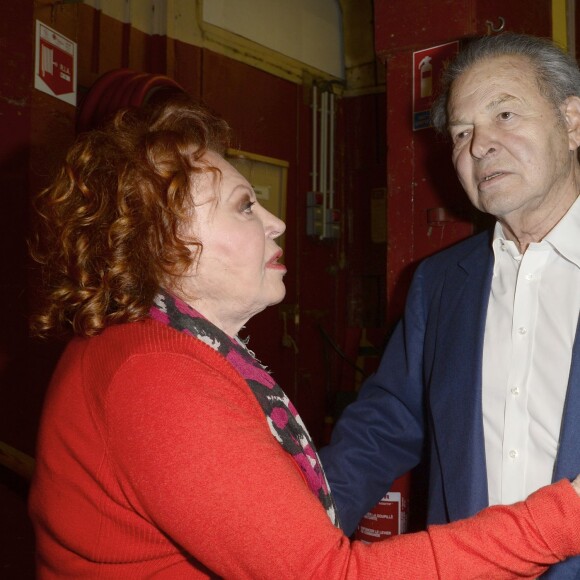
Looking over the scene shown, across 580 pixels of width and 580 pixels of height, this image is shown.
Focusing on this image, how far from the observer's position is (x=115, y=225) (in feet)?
3.99

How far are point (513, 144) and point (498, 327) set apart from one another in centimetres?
49

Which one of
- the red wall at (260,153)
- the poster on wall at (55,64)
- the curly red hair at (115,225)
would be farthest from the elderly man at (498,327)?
the poster on wall at (55,64)

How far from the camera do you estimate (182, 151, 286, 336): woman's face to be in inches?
52.0

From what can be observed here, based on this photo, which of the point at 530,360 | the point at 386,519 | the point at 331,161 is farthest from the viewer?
the point at 331,161

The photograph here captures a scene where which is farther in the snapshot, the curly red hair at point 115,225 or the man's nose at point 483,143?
the man's nose at point 483,143

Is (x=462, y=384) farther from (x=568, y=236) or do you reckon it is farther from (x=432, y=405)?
(x=568, y=236)

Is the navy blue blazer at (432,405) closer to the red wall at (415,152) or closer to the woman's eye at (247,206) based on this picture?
the red wall at (415,152)

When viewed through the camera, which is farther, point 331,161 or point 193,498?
point 331,161

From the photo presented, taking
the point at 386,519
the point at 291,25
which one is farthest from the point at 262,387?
the point at 291,25

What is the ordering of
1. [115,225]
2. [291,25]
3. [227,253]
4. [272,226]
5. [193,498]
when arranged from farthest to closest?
[291,25] < [272,226] < [227,253] < [115,225] < [193,498]

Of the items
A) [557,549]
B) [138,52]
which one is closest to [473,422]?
[557,549]

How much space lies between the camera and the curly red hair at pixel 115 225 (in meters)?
1.22

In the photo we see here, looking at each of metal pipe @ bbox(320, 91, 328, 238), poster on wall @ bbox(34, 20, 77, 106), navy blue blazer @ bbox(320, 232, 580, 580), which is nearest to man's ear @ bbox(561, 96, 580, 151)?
navy blue blazer @ bbox(320, 232, 580, 580)

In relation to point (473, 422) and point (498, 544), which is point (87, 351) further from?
point (473, 422)
